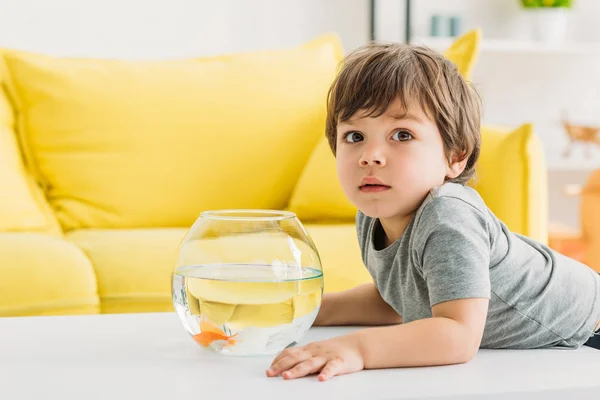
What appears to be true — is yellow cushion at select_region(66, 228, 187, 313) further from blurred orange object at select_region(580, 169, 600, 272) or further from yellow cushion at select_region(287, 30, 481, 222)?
blurred orange object at select_region(580, 169, 600, 272)

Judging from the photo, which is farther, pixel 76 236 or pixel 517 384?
pixel 76 236

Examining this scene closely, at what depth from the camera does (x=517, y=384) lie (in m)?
0.72

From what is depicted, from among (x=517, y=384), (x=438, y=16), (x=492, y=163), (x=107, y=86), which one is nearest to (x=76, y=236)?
(x=107, y=86)

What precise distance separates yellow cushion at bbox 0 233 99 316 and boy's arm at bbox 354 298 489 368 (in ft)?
3.02

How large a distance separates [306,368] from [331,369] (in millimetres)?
23

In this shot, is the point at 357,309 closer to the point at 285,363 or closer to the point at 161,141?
the point at 285,363

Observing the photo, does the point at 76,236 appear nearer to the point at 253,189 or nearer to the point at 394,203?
the point at 253,189

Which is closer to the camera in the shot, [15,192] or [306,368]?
[306,368]

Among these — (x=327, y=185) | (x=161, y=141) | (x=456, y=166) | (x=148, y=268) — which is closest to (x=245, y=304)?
(x=456, y=166)

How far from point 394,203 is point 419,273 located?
9 cm

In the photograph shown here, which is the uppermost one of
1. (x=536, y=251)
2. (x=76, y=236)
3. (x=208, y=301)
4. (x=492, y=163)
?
(x=208, y=301)

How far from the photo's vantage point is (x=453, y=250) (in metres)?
0.87

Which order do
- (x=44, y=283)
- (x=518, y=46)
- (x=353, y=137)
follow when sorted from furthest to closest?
(x=518, y=46) < (x=44, y=283) < (x=353, y=137)

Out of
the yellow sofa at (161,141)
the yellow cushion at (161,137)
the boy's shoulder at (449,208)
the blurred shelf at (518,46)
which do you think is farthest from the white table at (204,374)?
the blurred shelf at (518,46)
